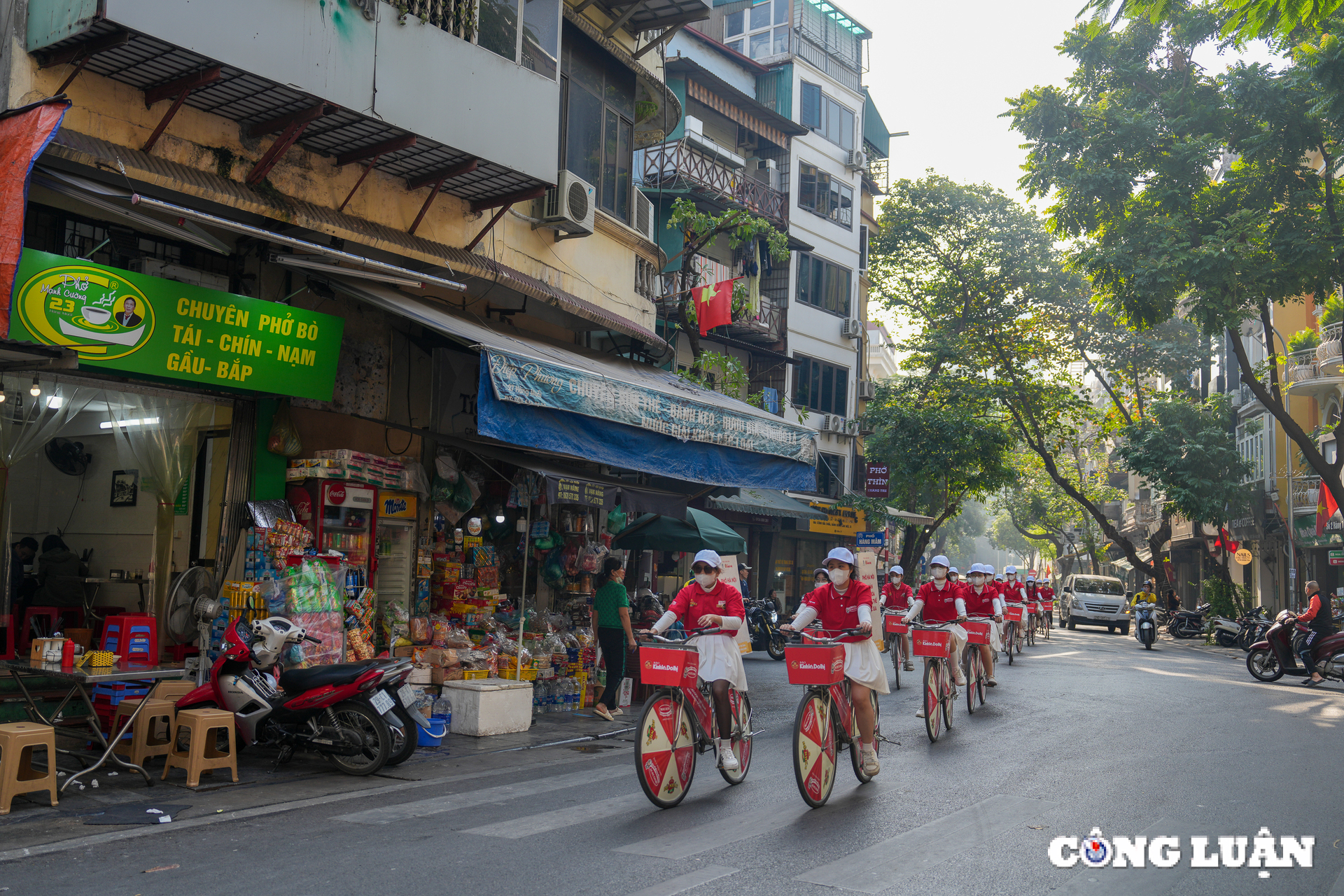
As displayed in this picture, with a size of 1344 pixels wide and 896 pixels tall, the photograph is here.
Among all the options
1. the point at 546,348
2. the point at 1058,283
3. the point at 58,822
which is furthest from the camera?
the point at 1058,283

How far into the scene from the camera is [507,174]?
11.2m

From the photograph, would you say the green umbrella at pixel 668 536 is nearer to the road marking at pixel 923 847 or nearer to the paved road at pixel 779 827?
the paved road at pixel 779 827

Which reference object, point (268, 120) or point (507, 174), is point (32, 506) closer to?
point (268, 120)

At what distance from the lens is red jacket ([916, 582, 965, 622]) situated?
1214 cm

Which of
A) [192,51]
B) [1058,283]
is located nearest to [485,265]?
[192,51]

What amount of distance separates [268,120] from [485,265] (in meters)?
2.94

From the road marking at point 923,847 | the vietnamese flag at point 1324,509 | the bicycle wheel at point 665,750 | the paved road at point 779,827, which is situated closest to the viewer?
the paved road at point 779,827

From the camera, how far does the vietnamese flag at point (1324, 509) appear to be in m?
29.8

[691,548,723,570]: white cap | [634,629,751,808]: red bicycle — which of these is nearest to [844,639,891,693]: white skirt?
[634,629,751,808]: red bicycle

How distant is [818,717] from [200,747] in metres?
4.42

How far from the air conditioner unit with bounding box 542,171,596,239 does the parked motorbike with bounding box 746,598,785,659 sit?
34.5 feet

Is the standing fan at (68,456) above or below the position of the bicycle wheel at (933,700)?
above

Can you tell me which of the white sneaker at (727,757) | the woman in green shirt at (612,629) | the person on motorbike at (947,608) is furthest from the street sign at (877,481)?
the white sneaker at (727,757)

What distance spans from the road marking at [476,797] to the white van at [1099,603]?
34.2 meters
